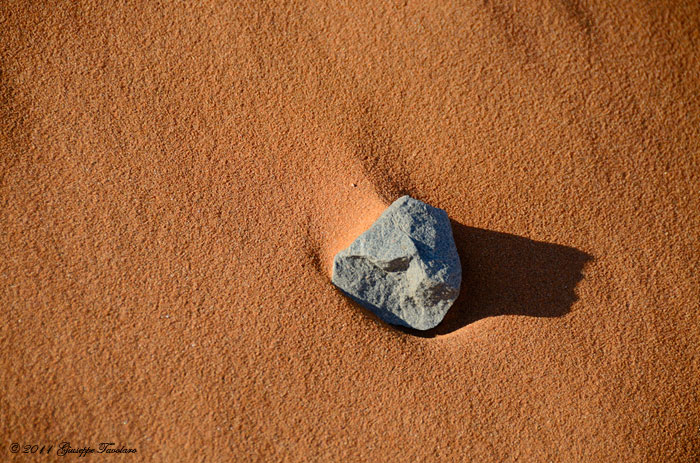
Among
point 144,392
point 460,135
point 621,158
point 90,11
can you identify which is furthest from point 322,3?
point 144,392

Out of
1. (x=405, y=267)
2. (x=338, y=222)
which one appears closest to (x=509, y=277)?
(x=405, y=267)

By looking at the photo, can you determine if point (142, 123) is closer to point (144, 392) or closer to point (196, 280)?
point (196, 280)

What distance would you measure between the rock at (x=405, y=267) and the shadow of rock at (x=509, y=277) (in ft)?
0.45

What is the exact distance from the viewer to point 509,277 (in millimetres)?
2119

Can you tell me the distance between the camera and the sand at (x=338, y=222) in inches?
76.2

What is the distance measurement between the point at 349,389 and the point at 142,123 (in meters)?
1.46

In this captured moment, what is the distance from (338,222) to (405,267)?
37 centimetres

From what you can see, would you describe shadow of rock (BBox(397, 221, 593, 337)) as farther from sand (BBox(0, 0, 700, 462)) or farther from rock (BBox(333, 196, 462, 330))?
rock (BBox(333, 196, 462, 330))

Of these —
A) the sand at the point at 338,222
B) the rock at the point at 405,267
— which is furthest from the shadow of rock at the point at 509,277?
the rock at the point at 405,267

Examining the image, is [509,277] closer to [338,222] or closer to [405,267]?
[405,267]

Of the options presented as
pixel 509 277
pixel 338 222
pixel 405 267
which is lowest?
pixel 509 277

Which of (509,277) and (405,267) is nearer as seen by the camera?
(405,267)

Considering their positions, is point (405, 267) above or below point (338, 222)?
below

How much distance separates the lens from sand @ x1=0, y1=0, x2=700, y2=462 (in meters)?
1.93
